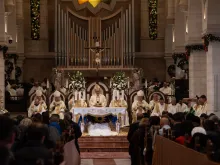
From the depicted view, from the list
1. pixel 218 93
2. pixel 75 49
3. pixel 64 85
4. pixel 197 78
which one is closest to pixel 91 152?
pixel 218 93

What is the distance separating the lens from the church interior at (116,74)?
14.6 meters

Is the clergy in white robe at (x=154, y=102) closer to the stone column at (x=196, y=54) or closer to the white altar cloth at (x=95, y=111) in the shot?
the white altar cloth at (x=95, y=111)

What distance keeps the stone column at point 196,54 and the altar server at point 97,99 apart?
338 centimetres

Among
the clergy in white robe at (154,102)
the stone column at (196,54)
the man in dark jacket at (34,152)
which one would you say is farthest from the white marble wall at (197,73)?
the man in dark jacket at (34,152)

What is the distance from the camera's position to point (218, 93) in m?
22.3

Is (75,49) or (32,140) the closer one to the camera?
(32,140)

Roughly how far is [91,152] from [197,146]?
12475 mm

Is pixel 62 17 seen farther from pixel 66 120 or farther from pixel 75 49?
pixel 66 120

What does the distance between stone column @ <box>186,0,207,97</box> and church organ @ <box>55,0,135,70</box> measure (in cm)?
591

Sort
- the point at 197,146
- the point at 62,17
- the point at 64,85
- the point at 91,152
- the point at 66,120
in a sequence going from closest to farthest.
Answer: the point at 197,146 → the point at 66,120 → the point at 91,152 → the point at 64,85 → the point at 62,17

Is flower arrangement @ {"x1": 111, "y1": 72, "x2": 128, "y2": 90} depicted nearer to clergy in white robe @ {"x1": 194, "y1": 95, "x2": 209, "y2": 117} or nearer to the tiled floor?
clergy in white robe @ {"x1": 194, "y1": 95, "x2": 209, "y2": 117}

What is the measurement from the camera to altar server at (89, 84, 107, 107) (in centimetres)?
2515

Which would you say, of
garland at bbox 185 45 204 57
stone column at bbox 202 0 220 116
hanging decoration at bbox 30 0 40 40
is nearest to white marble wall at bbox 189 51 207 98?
garland at bbox 185 45 204 57

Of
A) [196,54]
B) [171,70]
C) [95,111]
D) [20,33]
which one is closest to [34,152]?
[95,111]
